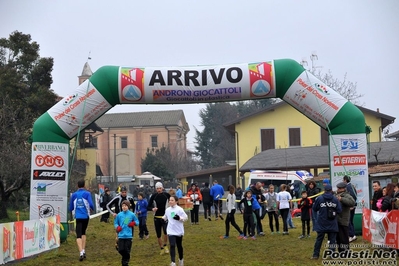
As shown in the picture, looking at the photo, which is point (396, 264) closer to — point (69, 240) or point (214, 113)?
point (69, 240)

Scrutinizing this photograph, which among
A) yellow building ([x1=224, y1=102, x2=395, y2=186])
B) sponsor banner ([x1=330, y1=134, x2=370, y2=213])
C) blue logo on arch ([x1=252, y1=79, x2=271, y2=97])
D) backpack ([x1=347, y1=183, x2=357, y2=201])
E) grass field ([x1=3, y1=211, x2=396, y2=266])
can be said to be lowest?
grass field ([x1=3, y1=211, x2=396, y2=266])

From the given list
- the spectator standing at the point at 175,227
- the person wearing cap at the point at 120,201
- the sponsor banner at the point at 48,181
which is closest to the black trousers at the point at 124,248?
the spectator standing at the point at 175,227

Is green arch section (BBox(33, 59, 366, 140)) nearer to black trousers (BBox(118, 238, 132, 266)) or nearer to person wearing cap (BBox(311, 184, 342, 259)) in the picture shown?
person wearing cap (BBox(311, 184, 342, 259))

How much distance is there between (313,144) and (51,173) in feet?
125

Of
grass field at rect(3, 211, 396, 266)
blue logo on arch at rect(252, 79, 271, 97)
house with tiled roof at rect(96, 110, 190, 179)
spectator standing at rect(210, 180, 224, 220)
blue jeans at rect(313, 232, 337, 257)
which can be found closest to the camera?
blue jeans at rect(313, 232, 337, 257)

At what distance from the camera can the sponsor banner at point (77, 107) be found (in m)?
18.8

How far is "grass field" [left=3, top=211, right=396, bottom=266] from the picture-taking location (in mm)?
14688

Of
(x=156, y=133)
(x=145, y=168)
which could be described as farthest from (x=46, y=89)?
(x=156, y=133)

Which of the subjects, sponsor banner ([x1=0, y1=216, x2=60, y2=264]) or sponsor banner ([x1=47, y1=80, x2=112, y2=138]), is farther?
sponsor banner ([x1=47, y1=80, x2=112, y2=138])

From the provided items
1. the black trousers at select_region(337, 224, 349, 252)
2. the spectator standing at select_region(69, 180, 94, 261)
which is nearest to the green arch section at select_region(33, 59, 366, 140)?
the spectator standing at select_region(69, 180, 94, 261)

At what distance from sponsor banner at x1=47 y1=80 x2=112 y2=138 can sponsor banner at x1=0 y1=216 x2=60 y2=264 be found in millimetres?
2876

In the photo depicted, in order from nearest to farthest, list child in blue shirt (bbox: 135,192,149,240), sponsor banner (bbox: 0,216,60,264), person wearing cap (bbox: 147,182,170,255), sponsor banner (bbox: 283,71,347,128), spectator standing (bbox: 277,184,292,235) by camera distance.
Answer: sponsor banner (bbox: 0,216,60,264) → person wearing cap (bbox: 147,182,170,255) → sponsor banner (bbox: 283,71,347,128) → spectator standing (bbox: 277,184,292,235) → child in blue shirt (bbox: 135,192,149,240)

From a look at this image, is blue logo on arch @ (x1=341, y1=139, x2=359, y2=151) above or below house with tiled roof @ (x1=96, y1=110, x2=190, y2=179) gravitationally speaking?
below

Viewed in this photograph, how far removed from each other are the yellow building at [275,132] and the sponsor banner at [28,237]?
3779 centimetres
